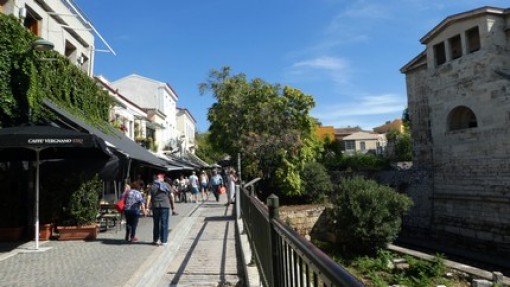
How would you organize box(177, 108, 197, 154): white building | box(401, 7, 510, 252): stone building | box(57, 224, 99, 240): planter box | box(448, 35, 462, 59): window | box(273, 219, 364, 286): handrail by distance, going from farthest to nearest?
box(177, 108, 197, 154): white building < box(448, 35, 462, 59): window < box(401, 7, 510, 252): stone building < box(57, 224, 99, 240): planter box < box(273, 219, 364, 286): handrail

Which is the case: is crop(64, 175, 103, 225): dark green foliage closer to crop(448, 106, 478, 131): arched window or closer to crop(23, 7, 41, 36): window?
crop(23, 7, 41, 36): window

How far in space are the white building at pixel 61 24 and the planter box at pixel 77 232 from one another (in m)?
5.95

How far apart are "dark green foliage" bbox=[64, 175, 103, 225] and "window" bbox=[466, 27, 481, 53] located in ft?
65.2

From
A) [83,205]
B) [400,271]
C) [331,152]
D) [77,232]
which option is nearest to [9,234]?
[77,232]

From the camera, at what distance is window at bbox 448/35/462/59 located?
2400 cm

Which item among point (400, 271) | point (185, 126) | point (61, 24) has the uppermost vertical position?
point (185, 126)

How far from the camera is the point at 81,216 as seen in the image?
11000 mm

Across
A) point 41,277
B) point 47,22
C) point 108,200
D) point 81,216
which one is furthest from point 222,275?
point 47,22

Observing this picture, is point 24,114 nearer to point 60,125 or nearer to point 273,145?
point 60,125

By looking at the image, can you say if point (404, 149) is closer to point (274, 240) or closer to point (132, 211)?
point (132, 211)

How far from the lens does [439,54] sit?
1002 inches

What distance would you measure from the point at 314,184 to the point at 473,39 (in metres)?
11.1

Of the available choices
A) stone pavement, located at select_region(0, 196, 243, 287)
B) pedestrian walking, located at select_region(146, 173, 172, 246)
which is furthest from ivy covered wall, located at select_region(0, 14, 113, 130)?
pedestrian walking, located at select_region(146, 173, 172, 246)

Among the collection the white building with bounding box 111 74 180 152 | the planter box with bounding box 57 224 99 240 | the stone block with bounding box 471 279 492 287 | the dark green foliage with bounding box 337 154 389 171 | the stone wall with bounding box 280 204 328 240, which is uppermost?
the white building with bounding box 111 74 180 152
